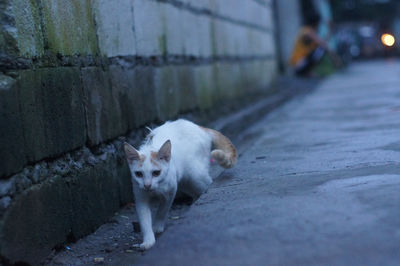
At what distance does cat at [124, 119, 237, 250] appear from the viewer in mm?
3867

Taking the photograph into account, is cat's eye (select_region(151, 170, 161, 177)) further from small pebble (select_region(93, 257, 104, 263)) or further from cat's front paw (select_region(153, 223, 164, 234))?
small pebble (select_region(93, 257, 104, 263))

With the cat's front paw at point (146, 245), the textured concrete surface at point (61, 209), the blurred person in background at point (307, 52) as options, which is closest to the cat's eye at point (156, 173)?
the cat's front paw at point (146, 245)

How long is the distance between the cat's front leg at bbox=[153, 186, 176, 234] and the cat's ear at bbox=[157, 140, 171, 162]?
226 millimetres

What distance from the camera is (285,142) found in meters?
6.56

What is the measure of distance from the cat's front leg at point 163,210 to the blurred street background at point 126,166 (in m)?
0.15

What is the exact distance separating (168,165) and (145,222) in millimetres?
381

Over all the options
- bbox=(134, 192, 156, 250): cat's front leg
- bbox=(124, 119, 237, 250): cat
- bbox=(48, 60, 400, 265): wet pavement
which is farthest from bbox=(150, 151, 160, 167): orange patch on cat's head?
bbox=(48, 60, 400, 265): wet pavement

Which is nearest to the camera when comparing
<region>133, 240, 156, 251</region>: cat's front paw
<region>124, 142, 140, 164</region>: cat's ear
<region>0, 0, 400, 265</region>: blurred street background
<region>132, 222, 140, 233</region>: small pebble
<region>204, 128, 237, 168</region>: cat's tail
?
<region>0, 0, 400, 265</region>: blurred street background

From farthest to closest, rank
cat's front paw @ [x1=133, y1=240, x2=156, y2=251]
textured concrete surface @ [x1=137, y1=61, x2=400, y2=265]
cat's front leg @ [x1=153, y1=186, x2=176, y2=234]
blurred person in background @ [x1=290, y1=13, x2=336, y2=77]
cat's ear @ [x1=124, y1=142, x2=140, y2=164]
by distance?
1. blurred person in background @ [x1=290, y1=13, x2=336, y2=77]
2. cat's front leg @ [x1=153, y1=186, x2=176, y2=234]
3. cat's ear @ [x1=124, y1=142, x2=140, y2=164]
4. cat's front paw @ [x1=133, y1=240, x2=156, y2=251]
5. textured concrete surface @ [x1=137, y1=61, x2=400, y2=265]

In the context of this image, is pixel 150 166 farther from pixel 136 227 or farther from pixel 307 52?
pixel 307 52

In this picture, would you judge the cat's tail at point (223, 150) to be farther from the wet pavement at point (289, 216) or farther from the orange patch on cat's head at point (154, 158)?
the orange patch on cat's head at point (154, 158)

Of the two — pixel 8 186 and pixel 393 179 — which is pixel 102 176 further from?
pixel 393 179

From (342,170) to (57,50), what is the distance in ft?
6.91

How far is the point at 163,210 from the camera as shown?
13.5ft
